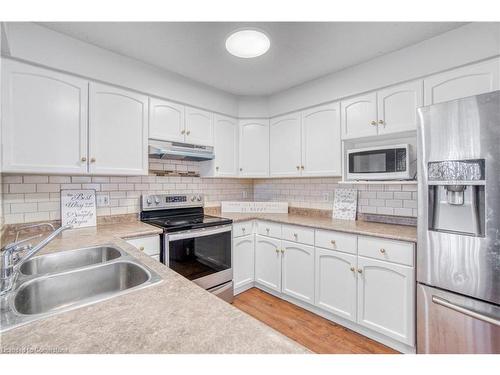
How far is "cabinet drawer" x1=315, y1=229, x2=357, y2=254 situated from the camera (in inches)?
76.3

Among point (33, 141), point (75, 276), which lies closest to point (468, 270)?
point (75, 276)

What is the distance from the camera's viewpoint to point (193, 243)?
2150 mm

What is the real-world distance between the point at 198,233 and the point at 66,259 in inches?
38.5

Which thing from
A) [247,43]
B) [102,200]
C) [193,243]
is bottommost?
[193,243]

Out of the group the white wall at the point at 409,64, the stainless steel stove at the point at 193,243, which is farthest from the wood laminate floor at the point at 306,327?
the white wall at the point at 409,64

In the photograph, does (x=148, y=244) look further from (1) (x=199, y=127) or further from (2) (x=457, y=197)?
(2) (x=457, y=197)

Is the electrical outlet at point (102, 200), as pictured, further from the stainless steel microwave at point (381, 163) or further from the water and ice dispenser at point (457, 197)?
the water and ice dispenser at point (457, 197)

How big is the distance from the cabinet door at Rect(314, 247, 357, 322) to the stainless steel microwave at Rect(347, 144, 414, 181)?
2.33 feet

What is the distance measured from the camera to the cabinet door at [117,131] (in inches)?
74.7

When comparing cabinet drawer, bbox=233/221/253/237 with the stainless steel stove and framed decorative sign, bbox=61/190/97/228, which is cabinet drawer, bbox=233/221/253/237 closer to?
the stainless steel stove

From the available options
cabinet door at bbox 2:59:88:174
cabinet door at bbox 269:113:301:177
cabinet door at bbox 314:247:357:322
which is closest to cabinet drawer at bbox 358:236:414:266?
cabinet door at bbox 314:247:357:322

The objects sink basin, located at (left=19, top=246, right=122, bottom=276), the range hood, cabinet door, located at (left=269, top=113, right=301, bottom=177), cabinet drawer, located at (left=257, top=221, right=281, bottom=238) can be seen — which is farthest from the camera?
cabinet door, located at (left=269, top=113, right=301, bottom=177)

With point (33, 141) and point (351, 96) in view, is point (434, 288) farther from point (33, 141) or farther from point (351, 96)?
point (33, 141)

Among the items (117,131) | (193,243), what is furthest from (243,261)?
(117,131)
